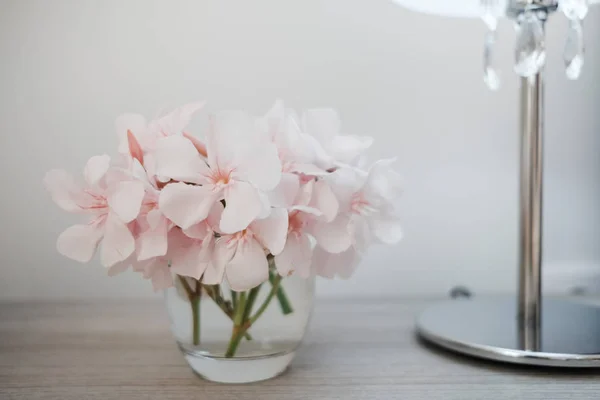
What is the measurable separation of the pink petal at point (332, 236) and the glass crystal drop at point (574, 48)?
382 mm

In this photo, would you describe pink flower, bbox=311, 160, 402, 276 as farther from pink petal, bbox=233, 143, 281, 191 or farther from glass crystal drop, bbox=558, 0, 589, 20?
glass crystal drop, bbox=558, 0, 589, 20

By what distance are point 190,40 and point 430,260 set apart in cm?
54

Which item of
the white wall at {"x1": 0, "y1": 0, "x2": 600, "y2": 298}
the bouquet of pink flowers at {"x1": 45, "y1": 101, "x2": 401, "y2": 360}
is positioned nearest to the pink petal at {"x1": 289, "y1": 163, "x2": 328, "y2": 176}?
the bouquet of pink flowers at {"x1": 45, "y1": 101, "x2": 401, "y2": 360}

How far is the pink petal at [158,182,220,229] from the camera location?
525 mm

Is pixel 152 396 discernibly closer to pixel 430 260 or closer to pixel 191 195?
pixel 191 195

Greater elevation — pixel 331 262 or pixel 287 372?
pixel 331 262

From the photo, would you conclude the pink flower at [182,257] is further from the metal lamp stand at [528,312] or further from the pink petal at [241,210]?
the metal lamp stand at [528,312]

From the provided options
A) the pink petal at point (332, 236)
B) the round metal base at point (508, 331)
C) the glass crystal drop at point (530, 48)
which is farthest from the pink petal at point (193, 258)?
the glass crystal drop at point (530, 48)

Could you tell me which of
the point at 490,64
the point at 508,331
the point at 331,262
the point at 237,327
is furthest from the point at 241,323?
the point at 490,64

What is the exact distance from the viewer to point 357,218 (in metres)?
0.61

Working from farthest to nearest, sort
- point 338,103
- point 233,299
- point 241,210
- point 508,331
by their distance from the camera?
1. point 338,103
2. point 508,331
3. point 233,299
4. point 241,210

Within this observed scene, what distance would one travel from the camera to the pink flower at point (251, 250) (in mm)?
532

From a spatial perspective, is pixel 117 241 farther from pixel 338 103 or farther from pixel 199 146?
pixel 338 103

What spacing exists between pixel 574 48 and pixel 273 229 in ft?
1.51
